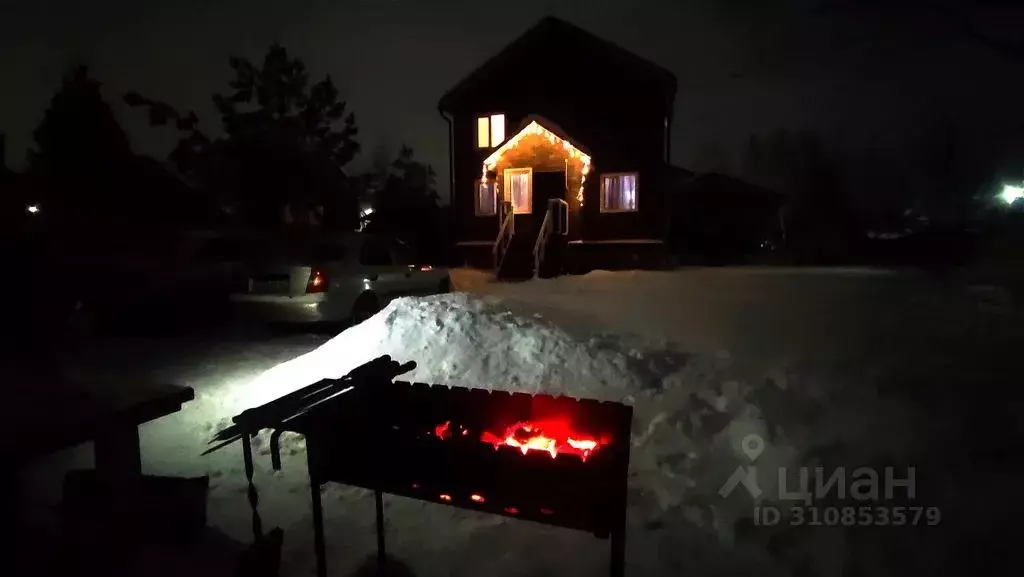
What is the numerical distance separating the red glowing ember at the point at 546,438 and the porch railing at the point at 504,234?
1560 centimetres

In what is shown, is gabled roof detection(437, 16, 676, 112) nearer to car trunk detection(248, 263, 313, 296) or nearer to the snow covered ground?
the snow covered ground

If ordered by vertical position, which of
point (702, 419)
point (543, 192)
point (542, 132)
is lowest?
point (702, 419)

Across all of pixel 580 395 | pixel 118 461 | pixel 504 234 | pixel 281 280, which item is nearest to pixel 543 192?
pixel 504 234

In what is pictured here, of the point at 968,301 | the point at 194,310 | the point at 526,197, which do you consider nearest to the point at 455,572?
the point at 968,301

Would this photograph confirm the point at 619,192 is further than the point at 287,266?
Yes

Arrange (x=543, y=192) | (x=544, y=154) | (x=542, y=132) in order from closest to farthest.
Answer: (x=542, y=132)
(x=544, y=154)
(x=543, y=192)

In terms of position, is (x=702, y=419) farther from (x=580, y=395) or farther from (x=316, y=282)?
(x=316, y=282)

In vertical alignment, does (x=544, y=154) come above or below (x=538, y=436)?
above

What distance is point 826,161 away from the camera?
55125mm

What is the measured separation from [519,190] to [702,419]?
56.3ft

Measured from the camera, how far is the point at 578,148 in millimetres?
20406

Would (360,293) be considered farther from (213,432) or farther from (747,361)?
(747,361)

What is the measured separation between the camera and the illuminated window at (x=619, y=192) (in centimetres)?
2103

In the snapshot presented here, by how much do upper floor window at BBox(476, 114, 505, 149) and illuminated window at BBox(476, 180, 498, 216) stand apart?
4.45ft
